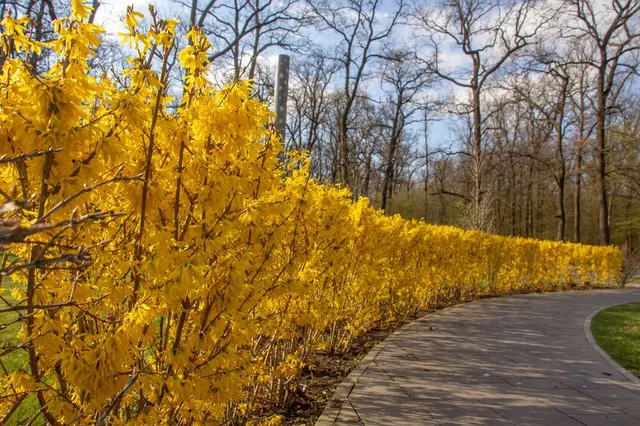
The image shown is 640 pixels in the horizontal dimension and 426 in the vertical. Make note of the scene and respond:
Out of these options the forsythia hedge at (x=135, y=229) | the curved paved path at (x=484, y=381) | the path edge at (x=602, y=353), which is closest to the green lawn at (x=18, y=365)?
the forsythia hedge at (x=135, y=229)

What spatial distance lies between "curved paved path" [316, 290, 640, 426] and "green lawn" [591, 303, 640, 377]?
0.25m

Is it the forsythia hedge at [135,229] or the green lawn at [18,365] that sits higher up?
the forsythia hedge at [135,229]

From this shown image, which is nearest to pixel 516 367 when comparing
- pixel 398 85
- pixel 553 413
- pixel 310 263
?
pixel 553 413

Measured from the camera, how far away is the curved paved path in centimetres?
370

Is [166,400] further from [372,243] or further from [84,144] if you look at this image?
[372,243]

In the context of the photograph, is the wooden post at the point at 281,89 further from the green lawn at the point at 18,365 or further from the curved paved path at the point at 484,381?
the green lawn at the point at 18,365

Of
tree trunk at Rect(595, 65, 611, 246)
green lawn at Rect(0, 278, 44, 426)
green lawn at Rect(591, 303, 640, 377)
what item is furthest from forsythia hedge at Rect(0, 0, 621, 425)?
tree trunk at Rect(595, 65, 611, 246)

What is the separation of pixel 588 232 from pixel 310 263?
41.1m

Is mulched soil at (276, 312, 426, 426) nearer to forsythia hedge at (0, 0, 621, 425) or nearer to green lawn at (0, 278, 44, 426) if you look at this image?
forsythia hedge at (0, 0, 621, 425)

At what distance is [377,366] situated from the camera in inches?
192

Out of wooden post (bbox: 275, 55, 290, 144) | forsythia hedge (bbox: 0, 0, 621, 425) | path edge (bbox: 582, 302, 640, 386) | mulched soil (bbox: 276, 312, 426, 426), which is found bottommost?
mulched soil (bbox: 276, 312, 426, 426)

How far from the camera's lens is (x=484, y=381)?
4.59 m

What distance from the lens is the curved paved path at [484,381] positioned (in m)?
3.70

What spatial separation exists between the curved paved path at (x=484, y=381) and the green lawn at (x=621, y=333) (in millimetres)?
254
